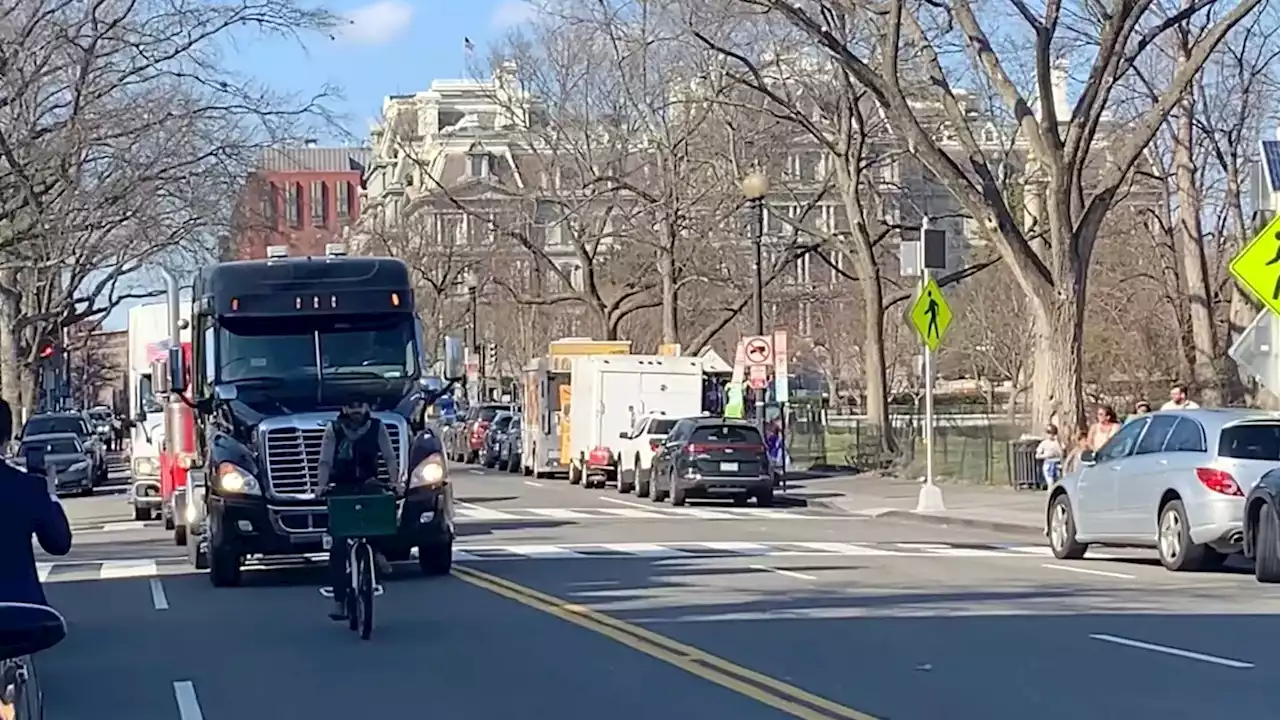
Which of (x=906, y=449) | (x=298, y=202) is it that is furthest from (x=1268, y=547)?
(x=298, y=202)

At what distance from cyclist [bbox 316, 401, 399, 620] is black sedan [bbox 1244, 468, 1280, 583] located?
817cm

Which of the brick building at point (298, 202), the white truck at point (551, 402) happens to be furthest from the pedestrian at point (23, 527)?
the white truck at point (551, 402)

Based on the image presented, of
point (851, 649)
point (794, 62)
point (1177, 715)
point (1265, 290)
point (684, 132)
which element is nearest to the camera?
point (1177, 715)

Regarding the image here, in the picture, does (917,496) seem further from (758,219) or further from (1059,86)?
(1059,86)

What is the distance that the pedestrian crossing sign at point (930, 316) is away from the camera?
32.3 meters

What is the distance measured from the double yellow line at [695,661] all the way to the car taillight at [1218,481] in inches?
261

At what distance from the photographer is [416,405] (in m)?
20.3

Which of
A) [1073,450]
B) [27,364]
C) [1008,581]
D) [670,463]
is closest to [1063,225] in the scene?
[1073,450]

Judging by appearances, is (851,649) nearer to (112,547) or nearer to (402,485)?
(402,485)

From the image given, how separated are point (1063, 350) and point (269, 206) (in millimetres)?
21883

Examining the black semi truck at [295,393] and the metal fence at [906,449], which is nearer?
the black semi truck at [295,393]

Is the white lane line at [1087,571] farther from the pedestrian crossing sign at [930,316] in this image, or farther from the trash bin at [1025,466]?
the trash bin at [1025,466]

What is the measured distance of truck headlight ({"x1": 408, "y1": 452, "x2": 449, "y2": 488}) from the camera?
64.5ft

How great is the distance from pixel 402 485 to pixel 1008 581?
5.80 metres
